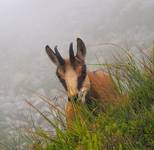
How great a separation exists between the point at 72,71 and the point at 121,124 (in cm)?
347

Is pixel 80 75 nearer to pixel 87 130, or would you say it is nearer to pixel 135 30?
pixel 87 130

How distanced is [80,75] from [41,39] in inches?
1913

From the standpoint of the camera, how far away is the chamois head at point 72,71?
26.1 ft

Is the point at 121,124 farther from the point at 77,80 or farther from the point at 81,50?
the point at 81,50

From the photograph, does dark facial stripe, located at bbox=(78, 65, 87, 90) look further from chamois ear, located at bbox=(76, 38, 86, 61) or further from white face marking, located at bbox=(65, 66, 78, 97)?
chamois ear, located at bbox=(76, 38, 86, 61)

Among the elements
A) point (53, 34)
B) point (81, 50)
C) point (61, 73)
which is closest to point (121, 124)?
point (61, 73)

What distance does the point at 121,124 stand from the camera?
4.96m

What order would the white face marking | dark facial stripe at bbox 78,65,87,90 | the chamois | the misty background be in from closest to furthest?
the white face marking
the chamois
dark facial stripe at bbox 78,65,87,90
the misty background

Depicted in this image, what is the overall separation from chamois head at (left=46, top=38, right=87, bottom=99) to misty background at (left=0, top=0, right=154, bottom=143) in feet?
65.2

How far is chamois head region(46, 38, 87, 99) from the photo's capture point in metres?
7.95

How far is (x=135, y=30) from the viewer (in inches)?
1784

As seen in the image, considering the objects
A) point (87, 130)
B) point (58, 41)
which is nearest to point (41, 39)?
point (58, 41)

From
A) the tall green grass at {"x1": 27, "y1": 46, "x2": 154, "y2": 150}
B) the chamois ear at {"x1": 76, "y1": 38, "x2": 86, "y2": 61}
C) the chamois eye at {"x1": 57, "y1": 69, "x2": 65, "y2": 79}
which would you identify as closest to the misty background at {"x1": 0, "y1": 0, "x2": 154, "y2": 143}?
the chamois ear at {"x1": 76, "y1": 38, "x2": 86, "y2": 61}

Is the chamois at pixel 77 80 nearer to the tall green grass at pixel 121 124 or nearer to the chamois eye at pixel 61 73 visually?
the chamois eye at pixel 61 73
